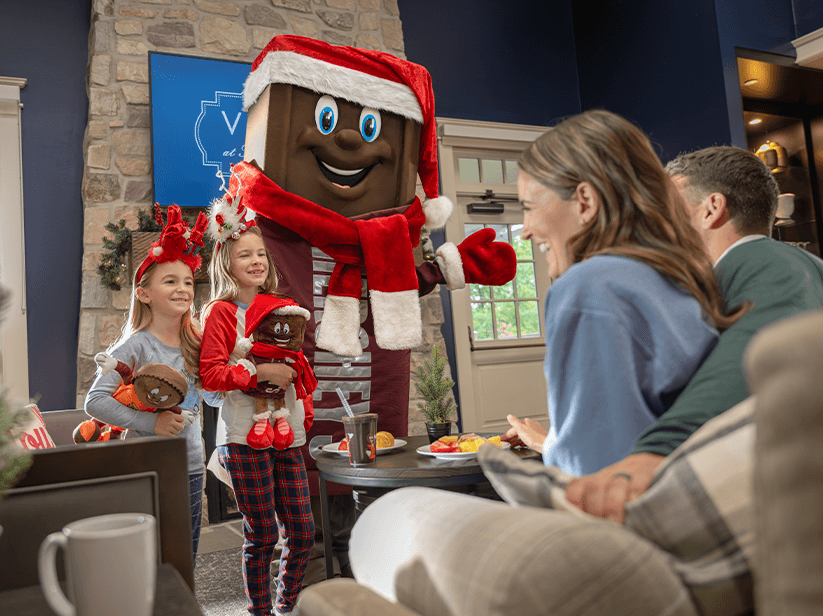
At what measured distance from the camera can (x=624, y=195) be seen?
938 mm

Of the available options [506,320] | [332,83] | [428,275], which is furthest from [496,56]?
[428,275]

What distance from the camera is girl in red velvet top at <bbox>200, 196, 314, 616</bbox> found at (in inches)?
71.2

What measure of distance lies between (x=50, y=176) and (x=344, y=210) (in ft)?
5.92

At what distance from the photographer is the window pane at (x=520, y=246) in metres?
4.68

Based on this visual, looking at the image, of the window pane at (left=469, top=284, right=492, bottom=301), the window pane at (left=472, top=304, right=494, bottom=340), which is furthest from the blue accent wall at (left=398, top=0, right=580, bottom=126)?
the window pane at (left=472, top=304, right=494, bottom=340)

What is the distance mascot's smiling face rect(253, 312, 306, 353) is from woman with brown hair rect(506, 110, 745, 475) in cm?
107

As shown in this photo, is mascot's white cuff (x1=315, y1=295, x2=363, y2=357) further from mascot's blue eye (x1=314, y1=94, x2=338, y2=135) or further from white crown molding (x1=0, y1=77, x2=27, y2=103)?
white crown molding (x1=0, y1=77, x2=27, y2=103)

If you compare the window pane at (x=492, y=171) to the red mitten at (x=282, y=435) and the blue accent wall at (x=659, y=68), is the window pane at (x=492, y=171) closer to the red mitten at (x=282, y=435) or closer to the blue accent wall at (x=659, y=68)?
the blue accent wall at (x=659, y=68)

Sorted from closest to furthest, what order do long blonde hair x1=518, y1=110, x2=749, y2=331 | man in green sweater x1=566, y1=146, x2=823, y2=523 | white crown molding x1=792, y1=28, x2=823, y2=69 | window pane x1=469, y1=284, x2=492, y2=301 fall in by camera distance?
man in green sweater x1=566, y1=146, x2=823, y2=523, long blonde hair x1=518, y1=110, x2=749, y2=331, white crown molding x1=792, y1=28, x2=823, y2=69, window pane x1=469, y1=284, x2=492, y2=301

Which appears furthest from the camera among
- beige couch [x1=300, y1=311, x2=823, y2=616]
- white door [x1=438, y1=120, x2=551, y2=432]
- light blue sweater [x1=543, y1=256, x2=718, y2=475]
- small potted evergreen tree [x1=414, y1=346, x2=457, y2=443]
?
white door [x1=438, y1=120, x2=551, y2=432]

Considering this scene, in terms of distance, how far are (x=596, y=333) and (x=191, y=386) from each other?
4.49ft

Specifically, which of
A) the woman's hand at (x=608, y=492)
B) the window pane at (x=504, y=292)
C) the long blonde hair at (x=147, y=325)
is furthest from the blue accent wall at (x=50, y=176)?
the woman's hand at (x=608, y=492)

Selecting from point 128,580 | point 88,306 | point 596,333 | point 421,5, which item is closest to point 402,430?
point 88,306

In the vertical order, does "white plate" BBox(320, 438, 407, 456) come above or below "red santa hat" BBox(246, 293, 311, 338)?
below
